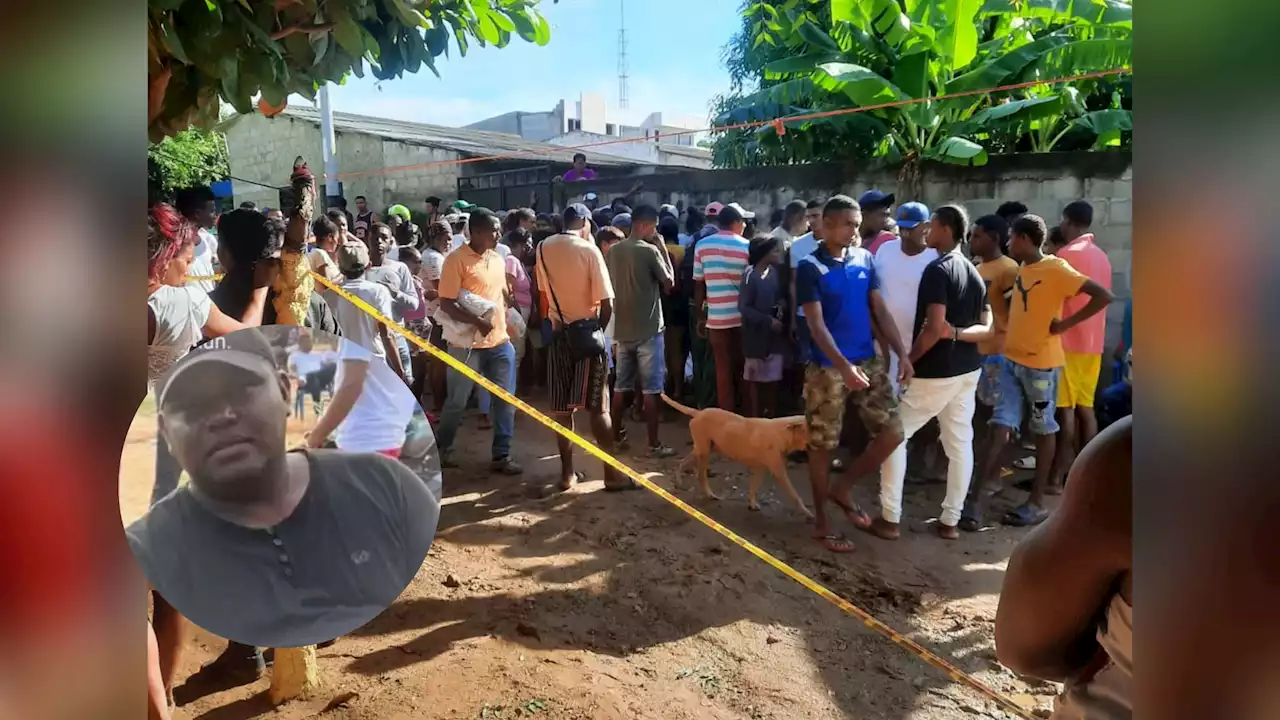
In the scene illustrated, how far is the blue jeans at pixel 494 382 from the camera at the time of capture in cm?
549

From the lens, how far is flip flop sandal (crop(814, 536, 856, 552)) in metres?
4.32

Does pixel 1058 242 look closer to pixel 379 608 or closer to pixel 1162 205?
pixel 379 608

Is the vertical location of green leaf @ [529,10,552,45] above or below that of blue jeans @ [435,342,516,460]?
above

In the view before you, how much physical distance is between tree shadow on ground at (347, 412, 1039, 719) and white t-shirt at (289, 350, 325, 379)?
1.69 m

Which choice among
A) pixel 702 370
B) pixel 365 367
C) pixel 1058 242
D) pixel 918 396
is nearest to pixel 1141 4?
pixel 365 367

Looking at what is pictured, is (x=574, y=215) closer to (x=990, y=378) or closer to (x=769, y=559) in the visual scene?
(x=990, y=378)

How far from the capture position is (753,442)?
15.5ft

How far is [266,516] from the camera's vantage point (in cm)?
180

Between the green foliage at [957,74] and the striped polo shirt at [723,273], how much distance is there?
174 cm

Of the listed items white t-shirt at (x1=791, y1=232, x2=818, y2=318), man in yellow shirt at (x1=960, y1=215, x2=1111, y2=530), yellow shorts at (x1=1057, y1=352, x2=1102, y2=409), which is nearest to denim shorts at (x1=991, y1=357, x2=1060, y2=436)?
man in yellow shirt at (x1=960, y1=215, x2=1111, y2=530)

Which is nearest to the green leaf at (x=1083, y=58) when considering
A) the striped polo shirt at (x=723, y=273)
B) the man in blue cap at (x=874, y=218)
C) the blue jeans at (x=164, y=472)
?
the man in blue cap at (x=874, y=218)

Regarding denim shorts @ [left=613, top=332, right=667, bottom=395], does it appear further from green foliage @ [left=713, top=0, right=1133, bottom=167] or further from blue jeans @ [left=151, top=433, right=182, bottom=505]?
blue jeans @ [left=151, top=433, right=182, bottom=505]

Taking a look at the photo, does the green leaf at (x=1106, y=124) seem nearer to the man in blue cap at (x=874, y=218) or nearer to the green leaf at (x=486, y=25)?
the man in blue cap at (x=874, y=218)

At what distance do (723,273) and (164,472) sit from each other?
454 cm
